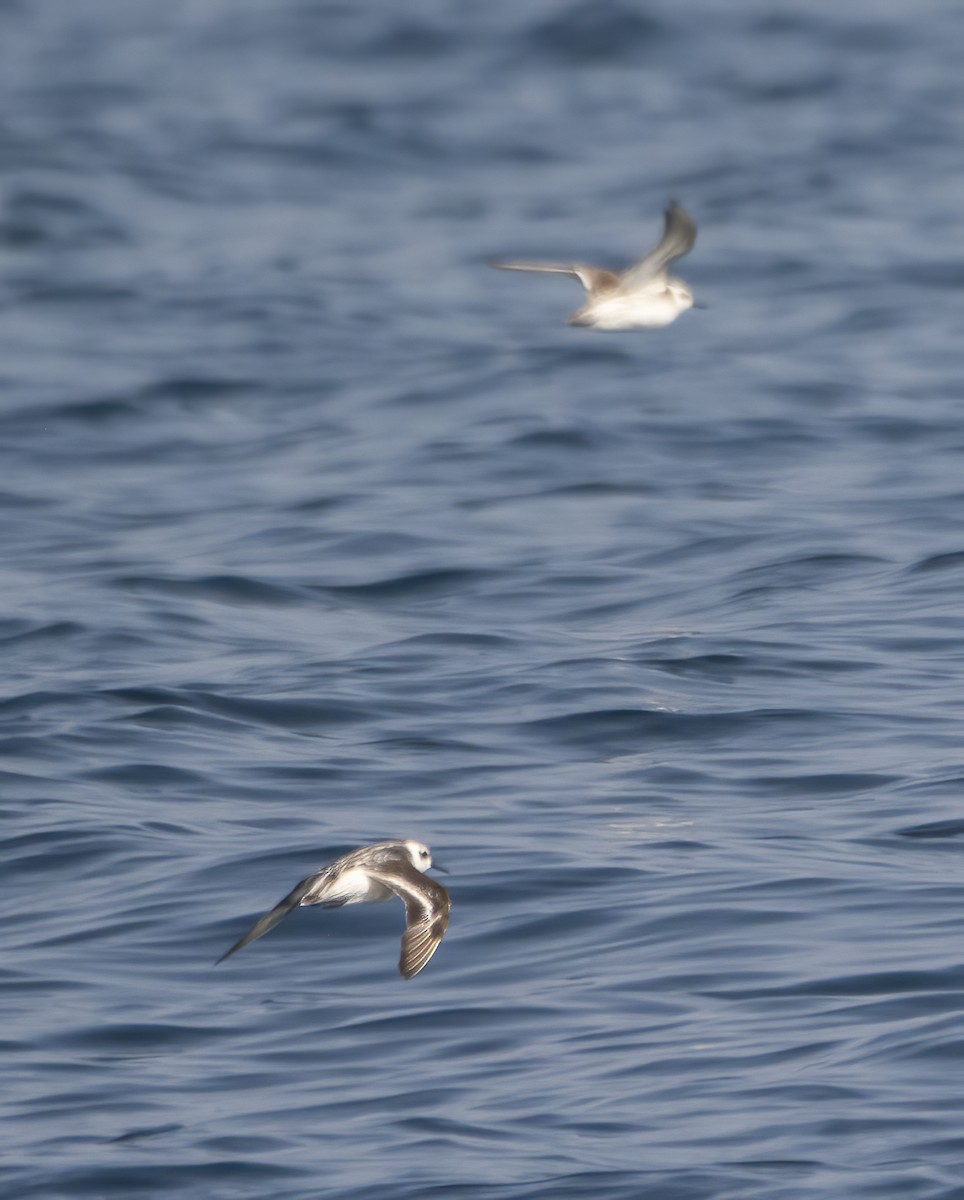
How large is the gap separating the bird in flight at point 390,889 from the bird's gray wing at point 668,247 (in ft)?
9.83

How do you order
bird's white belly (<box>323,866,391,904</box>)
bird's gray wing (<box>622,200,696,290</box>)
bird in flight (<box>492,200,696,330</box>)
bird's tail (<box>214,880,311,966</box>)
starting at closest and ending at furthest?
bird's tail (<box>214,880,311,966</box>), bird's white belly (<box>323,866,391,904</box>), bird's gray wing (<box>622,200,696,290</box>), bird in flight (<box>492,200,696,330</box>)

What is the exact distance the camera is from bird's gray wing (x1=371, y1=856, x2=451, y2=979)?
25.6ft

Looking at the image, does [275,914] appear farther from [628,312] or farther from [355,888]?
[628,312]

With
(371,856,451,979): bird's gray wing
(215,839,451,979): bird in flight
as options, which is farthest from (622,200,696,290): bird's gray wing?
(371,856,451,979): bird's gray wing

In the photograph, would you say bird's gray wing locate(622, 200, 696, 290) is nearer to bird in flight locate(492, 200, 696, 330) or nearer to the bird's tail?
bird in flight locate(492, 200, 696, 330)

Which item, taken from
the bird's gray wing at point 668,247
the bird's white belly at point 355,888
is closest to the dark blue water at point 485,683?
the bird's white belly at point 355,888

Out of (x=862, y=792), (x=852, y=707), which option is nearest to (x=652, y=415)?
(x=852, y=707)

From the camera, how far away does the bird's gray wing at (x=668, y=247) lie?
34.6ft

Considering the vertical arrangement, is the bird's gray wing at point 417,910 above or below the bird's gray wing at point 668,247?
below

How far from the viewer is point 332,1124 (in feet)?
25.5

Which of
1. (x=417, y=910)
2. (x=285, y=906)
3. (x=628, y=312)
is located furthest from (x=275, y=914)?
(x=628, y=312)

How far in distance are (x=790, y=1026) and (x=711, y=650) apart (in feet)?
16.6

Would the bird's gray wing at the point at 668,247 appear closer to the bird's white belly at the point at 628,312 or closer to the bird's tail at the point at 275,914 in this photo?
the bird's white belly at the point at 628,312

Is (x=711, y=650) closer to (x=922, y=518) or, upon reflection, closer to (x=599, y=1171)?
(x=922, y=518)
